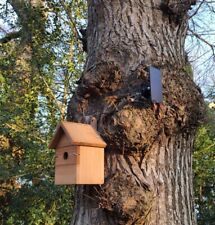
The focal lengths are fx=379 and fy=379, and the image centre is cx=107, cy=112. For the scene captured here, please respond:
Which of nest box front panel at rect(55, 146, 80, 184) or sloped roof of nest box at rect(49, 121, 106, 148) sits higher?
sloped roof of nest box at rect(49, 121, 106, 148)

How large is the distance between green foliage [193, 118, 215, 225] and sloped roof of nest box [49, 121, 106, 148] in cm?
375

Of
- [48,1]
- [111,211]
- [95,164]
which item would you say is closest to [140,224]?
[111,211]

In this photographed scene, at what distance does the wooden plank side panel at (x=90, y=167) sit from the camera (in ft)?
4.83

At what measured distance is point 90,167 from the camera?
149 centimetres

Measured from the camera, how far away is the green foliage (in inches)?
210

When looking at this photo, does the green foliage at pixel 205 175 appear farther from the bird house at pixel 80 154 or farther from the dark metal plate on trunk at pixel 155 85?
the bird house at pixel 80 154

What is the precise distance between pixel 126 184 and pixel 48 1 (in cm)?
315

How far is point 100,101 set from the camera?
5.57 ft

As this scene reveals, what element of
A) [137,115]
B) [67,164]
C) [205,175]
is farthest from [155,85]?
[205,175]

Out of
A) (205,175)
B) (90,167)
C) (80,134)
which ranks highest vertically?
(205,175)

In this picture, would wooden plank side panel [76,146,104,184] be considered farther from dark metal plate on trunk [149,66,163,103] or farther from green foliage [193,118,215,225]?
green foliage [193,118,215,225]

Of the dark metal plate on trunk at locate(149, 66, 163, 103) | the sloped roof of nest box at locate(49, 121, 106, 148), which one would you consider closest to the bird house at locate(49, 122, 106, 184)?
the sloped roof of nest box at locate(49, 121, 106, 148)

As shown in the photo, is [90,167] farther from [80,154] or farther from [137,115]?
[137,115]

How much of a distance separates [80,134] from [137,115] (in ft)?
0.82
